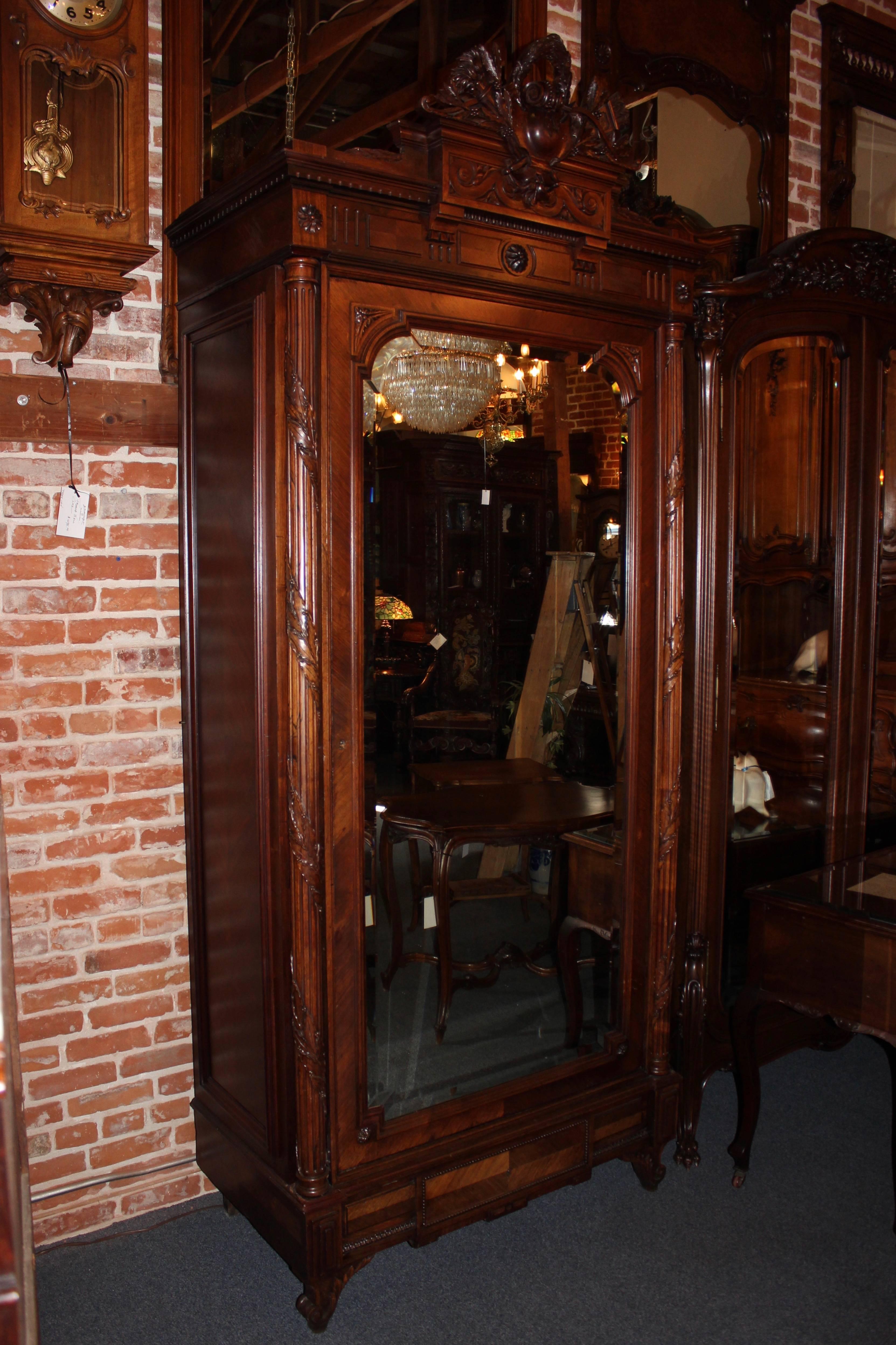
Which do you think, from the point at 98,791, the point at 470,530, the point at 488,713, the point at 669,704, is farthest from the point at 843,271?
the point at 98,791

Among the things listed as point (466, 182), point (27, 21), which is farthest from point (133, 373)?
point (466, 182)

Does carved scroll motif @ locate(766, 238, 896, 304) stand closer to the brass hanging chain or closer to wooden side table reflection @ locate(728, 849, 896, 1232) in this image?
the brass hanging chain

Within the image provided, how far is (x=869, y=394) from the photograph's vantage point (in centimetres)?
325

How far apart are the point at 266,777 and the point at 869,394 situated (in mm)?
2293

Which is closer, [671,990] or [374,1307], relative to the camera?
[374,1307]

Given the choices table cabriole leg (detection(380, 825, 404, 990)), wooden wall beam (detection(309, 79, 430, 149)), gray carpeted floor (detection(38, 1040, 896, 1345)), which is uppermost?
wooden wall beam (detection(309, 79, 430, 149))

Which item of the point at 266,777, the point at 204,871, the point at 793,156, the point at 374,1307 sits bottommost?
the point at 374,1307

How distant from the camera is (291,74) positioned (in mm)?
2615

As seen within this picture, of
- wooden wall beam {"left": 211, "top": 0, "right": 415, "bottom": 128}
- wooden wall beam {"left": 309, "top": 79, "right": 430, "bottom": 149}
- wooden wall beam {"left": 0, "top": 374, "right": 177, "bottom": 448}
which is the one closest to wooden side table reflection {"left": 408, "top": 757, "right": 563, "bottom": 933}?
wooden wall beam {"left": 0, "top": 374, "right": 177, "bottom": 448}

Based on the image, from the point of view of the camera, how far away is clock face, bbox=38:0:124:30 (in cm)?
226

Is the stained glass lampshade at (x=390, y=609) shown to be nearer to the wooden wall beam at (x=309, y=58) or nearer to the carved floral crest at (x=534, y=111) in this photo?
the carved floral crest at (x=534, y=111)

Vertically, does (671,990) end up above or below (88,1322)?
above

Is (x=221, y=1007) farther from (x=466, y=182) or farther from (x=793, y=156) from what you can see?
(x=793, y=156)

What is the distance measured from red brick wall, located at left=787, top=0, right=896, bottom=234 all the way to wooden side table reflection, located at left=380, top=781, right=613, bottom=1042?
2445 mm
